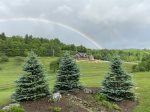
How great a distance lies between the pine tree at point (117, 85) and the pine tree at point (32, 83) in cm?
517

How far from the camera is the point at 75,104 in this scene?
24203 millimetres

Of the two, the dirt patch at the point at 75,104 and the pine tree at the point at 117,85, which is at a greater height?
the pine tree at the point at 117,85

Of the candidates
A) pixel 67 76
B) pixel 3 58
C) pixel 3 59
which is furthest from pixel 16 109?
pixel 3 58

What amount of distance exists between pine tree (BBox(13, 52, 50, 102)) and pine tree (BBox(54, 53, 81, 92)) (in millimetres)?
2399

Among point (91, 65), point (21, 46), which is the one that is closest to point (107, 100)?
point (91, 65)

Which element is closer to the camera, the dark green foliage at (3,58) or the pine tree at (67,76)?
the pine tree at (67,76)

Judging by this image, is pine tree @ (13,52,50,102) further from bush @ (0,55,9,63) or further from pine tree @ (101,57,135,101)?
bush @ (0,55,9,63)

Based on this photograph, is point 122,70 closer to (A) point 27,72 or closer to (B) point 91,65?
(A) point 27,72

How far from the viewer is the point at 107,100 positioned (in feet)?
89.2

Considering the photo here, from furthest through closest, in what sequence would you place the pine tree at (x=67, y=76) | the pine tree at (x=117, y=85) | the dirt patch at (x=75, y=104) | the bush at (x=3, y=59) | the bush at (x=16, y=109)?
the bush at (x=3, y=59) → the pine tree at (x=117, y=85) → the pine tree at (x=67, y=76) → the dirt patch at (x=75, y=104) → the bush at (x=16, y=109)

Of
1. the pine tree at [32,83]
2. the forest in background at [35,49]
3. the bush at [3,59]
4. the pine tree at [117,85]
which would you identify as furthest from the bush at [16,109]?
the bush at [3,59]

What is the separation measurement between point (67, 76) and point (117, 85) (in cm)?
398

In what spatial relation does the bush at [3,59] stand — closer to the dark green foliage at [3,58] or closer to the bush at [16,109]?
the dark green foliage at [3,58]

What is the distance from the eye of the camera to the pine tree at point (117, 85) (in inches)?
1092
